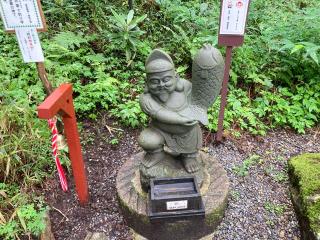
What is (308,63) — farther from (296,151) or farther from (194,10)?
(194,10)

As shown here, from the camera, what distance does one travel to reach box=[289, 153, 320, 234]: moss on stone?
268cm

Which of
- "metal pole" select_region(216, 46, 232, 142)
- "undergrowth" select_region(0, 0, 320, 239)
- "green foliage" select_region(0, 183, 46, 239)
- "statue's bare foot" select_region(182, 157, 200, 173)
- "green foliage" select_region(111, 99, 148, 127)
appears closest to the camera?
"green foliage" select_region(0, 183, 46, 239)

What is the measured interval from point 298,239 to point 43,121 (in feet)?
9.48

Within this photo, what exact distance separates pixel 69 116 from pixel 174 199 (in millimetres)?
1069

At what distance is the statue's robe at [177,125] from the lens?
248cm

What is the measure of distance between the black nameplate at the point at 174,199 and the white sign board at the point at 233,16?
1632mm

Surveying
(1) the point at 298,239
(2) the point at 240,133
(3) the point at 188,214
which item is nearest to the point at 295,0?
(2) the point at 240,133

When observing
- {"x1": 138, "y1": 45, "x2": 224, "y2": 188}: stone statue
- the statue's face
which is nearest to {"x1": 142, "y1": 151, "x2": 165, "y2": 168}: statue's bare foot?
{"x1": 138, "y1": 45, "x2": 224, "y2": 188}: stone statue

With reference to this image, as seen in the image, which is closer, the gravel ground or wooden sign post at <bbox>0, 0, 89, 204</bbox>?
wooden sign post at <bbox>0, 0, 89, 204</bbox>

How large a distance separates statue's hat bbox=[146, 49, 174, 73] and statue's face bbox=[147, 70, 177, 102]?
0.03m

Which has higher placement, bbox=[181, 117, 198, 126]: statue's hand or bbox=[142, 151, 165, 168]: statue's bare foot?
bbox=[181, 117, 198, 126]: statue's hand

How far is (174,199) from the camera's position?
2.36 meters

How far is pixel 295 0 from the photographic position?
6801 mm

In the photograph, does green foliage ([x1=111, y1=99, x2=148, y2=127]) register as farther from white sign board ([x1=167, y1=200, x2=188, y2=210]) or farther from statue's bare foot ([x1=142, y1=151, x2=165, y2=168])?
white sign board ([x1=167, y1=200, x2=188, y2=210])
